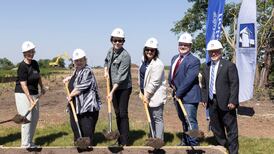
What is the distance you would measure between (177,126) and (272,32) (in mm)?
11373

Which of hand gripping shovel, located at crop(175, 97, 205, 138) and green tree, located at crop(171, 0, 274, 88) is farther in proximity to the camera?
green tree, located at crop(171, 0, 274, 88)

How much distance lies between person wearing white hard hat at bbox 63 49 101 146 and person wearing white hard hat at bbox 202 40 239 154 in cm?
160

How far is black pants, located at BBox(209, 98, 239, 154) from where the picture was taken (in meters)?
5.84

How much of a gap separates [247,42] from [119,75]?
435 cm

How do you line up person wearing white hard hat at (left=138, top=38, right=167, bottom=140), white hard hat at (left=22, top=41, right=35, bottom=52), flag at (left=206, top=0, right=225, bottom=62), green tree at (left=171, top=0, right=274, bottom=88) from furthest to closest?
green tree at (left=171, top=0, right=274, bottom=88)
flag at (left=206, top=0, right=225, bottom=62)
white hard hat at (left=22, top=41, right=35, bottom=52)
person wearing white hard hat at (left=138, top=38, right=167, bottom=140)

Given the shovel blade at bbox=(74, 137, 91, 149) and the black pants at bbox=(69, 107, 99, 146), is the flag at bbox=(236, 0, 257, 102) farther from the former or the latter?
the shovel blade at bbox=(74, 137, 91, 149)

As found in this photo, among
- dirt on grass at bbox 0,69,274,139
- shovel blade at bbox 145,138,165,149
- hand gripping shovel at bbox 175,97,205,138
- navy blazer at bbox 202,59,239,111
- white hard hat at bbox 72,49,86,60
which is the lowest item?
dirt on grass at bbox 0,69,274,139

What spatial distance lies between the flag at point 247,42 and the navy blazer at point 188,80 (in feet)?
12.2

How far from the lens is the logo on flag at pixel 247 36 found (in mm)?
9281

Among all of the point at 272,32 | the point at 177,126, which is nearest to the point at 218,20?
the point at 177,126

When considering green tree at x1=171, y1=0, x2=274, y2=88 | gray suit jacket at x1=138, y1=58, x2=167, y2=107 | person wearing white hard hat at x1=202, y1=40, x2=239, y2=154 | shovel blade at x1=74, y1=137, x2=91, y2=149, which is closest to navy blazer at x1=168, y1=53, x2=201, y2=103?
person wearing white hard hat at x1=202, y1=40, x2=239, y2=154

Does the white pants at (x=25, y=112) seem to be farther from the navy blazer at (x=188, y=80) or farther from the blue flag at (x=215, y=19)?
the blue flag at (x=215, y=19)

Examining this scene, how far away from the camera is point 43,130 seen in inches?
324

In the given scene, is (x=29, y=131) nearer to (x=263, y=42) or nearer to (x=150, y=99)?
(x=150, y=99)
